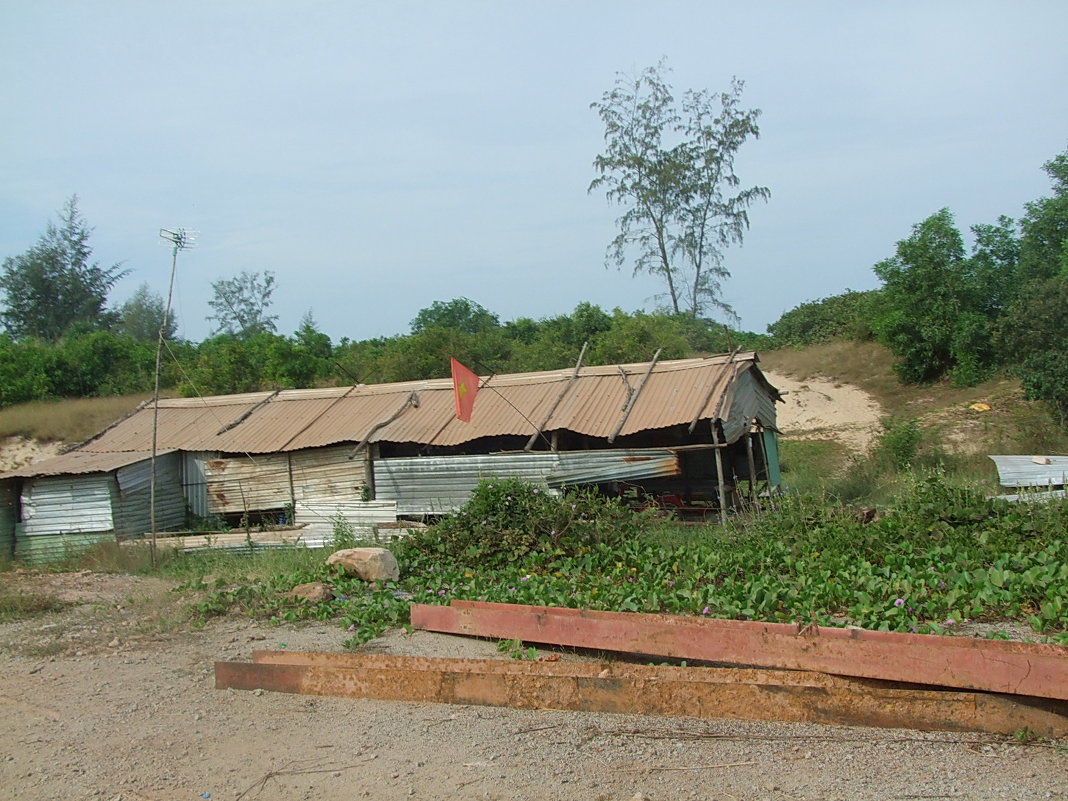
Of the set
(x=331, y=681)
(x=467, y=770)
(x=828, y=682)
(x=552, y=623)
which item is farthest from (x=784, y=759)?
(x=331, y=681)

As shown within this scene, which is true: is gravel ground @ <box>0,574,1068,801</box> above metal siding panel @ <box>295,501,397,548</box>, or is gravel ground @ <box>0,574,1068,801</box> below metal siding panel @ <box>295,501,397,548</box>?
below

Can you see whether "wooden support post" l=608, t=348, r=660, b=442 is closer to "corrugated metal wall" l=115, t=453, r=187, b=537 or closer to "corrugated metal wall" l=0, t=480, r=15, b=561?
"corrugated metal wall" l=115, t=453, r=187, b=537

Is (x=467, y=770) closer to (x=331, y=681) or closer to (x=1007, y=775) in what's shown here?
(x=331, y=681)

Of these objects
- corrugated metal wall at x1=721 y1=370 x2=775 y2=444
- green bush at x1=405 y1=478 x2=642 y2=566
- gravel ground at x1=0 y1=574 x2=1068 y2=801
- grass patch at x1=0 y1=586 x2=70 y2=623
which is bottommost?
gravel ground at x1=0 y1=574 x2=1068 y2=801

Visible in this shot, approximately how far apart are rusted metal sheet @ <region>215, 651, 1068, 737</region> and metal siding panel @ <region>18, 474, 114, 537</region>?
9422mm

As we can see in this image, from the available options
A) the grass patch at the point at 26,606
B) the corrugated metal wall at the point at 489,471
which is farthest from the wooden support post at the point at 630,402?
the grass patch at the point at 26,606

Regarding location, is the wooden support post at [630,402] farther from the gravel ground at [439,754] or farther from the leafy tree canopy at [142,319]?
the leafy tree canopy at [142,319]

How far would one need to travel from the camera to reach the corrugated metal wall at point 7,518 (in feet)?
45.9

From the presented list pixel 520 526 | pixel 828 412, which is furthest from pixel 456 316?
pixel 520 526

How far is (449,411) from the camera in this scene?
14.6m

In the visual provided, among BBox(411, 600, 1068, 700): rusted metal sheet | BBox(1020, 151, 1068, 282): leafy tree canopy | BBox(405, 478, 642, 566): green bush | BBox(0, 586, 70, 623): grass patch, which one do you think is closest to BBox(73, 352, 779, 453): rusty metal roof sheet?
BBox(405, 478, 642, 566): green bush

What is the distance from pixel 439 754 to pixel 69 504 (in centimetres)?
1178

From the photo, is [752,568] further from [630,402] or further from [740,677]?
[630,402]

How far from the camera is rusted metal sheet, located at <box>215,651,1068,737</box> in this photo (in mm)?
4383
